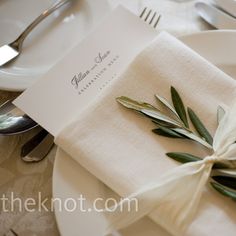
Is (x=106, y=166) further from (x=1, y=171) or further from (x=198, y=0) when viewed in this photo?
(x=198, y=0)

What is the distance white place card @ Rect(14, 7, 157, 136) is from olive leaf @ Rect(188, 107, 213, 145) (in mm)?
121

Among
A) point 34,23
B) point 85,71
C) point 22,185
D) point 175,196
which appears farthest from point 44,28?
point 175,196

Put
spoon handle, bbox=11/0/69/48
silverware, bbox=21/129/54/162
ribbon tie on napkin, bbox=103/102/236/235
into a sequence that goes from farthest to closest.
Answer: spoon handle, bbox=11/0/69/48
silverware, bbox=21/129/54/162
ribbon tie on napkin, bbox=103/102/236/235

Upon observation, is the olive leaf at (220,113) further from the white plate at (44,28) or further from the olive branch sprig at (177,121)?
the white plate at (44,28)

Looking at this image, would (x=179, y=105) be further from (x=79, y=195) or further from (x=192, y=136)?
(x=79, y=195)

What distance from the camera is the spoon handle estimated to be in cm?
58

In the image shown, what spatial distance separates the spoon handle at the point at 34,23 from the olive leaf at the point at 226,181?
0.39 m

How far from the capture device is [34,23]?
0.60 meters

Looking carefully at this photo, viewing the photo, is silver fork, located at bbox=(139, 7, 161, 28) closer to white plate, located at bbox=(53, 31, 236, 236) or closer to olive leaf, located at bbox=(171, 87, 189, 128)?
olive leaf, located at bbox=(171, 87, 189, 128)

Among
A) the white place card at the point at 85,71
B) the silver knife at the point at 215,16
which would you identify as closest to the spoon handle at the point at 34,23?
the white place card at the point at 85,71

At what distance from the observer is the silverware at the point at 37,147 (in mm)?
474

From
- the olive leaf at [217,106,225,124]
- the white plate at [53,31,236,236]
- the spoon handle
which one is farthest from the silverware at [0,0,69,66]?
Result: the olive leaf at [217,106,225,124]

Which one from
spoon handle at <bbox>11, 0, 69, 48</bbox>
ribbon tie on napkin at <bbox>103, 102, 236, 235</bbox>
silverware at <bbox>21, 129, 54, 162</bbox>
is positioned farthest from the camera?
spoon handle at <bbox>11, 0, 69, 48</bbox>

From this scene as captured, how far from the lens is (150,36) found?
0.51 meters
